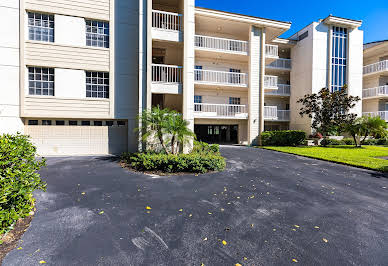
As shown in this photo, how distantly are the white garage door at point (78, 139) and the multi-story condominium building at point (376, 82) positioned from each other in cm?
2895

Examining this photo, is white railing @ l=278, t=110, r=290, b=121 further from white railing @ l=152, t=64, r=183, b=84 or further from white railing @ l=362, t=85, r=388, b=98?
white railing @ l=152, t=64, r=183, b=84

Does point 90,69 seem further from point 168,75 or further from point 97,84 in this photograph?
point 168,75

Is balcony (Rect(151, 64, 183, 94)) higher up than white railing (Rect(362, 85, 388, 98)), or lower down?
lower down

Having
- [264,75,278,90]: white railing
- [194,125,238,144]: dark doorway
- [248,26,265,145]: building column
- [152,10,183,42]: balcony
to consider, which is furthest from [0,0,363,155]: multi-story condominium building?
[264,75,278,90]: white railing

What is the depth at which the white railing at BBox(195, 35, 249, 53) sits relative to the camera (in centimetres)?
1658

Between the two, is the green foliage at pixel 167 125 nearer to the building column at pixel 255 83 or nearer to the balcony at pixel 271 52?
the building column at pixel 255 83

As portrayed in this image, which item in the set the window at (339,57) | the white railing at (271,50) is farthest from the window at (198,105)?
the window at (339,57)

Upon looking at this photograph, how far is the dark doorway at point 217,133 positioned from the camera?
20.5 meters

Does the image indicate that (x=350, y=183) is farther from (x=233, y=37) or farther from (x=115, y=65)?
(x=233, y=37)

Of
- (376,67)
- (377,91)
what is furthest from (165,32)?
(376,67)

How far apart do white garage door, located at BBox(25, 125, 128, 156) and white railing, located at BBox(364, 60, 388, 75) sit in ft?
104

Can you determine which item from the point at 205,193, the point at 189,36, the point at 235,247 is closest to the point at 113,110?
the point at 189,36

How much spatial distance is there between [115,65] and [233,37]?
1360 cm

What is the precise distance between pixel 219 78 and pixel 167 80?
736 cm
